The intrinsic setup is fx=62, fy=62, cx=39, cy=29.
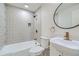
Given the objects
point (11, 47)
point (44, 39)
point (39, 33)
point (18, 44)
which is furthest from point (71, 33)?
point (11, 47)

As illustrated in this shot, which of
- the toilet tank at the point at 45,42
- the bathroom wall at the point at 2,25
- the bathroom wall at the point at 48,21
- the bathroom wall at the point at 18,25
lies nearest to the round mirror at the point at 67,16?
the bathroom wall at the point at 48,21

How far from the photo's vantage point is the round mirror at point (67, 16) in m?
1.12

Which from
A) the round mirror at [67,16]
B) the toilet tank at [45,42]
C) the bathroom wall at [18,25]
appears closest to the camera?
the round mirror at [67,16]

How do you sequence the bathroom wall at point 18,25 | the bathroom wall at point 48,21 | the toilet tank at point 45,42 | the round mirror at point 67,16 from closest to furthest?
the round mirror at point 67,16
the bathroom wall at point 48,21
the toilet tank at point 45,42
the bathroom wall at point 18,25

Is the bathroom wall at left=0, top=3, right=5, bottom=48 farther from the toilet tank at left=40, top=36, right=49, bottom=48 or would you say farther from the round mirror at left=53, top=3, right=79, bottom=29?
the round mirror at left=53, top=3, right=79, bottom=29

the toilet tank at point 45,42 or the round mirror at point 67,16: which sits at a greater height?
the round mirror at point 67,16

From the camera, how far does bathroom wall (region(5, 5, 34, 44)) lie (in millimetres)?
1611

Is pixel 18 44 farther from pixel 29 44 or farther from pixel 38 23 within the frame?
pixel 38 23

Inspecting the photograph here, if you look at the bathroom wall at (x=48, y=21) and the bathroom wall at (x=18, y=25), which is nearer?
the bathroom wall at (x=48, y=21)

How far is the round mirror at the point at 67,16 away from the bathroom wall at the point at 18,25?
0.73 metres

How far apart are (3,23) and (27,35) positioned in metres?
0.69

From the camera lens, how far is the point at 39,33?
178 centimetres

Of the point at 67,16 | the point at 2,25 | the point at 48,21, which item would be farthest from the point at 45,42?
the point at 2,25

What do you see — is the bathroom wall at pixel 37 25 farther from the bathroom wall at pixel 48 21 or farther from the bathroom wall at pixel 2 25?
the bathroom wall at pixel 2 25
